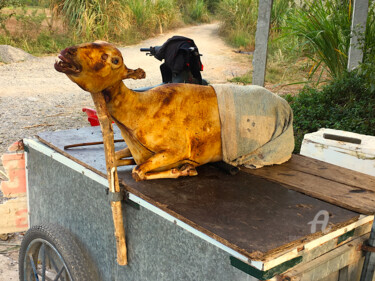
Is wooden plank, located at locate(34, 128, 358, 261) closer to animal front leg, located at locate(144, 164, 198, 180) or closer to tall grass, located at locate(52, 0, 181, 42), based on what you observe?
animal front leg, located at locate(144, 164, 198, 180)

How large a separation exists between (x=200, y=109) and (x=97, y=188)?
0.59 meters

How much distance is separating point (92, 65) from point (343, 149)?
1792 millimetres

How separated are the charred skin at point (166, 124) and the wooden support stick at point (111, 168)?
0.22ft

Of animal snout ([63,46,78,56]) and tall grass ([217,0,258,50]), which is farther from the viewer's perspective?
tall grass ([217,0,258,50])

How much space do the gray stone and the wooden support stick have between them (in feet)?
31.0

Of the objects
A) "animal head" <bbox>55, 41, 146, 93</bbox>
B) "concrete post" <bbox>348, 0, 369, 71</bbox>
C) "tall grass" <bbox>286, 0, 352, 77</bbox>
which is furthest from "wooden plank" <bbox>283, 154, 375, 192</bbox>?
"tall grass" <bbox>286, 0, 352, 77</bbox>

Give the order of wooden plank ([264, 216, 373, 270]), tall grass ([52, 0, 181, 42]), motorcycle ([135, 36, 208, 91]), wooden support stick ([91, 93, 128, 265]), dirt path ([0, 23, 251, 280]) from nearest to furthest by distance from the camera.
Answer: wooden plank ([264, 216, 373, 270]) < wooden support stick ([91, 93, 128, 265]) < motorcycle ([135, 36, 208, 91]) < dirt path ([0, 23, 251, 280]) < tall grass ([52, 0, 181, 42])

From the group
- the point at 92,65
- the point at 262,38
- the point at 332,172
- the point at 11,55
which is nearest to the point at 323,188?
the point at 332,172

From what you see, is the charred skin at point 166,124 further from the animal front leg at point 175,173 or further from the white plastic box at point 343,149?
the white plastic box at point 343,149

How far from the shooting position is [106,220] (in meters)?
Answer: 1.86

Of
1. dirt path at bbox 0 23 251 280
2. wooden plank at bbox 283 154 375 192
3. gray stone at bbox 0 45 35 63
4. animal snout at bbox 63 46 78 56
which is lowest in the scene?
dirt path at bbox 0 23 251 280

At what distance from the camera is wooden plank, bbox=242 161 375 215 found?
164 centimetres

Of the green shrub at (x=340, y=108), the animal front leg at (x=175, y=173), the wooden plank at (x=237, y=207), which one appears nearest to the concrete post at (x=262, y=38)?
the green shrub at (x=340, y=108)

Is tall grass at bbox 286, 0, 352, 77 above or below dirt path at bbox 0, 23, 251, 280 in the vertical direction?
above
